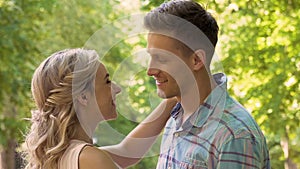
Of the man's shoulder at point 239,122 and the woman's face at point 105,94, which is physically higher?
the woman's face at point 105,94

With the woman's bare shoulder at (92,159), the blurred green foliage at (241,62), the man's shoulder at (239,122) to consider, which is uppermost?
the man's shoulder at (239,122)

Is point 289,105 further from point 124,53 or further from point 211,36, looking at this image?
point 211,36

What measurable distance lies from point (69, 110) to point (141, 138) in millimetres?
393

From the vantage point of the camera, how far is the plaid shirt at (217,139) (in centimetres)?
130

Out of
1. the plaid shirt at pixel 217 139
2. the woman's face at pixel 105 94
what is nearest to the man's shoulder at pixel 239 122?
the plaid shirt at pixel 217 139

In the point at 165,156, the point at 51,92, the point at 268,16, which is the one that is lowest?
the point at 268,16

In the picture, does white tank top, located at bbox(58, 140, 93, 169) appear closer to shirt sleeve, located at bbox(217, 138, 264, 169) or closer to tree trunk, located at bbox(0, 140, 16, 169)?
shirt sleeve, located at bbox(217, 138, 264, 169)

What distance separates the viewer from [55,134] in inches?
56.9

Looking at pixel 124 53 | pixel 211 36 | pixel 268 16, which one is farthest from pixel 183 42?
pixel 124 53

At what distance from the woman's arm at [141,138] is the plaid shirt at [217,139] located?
18 centimetres

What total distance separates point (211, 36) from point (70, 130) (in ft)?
1.37

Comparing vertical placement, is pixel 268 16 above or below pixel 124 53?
above

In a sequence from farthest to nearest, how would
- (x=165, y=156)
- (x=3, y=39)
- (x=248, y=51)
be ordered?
(x=248, y=51) → (x=3, y=39) → (x=165, y=156)

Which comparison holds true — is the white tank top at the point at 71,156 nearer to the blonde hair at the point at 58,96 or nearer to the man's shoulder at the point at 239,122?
the blonde hair at the point at 58,96
